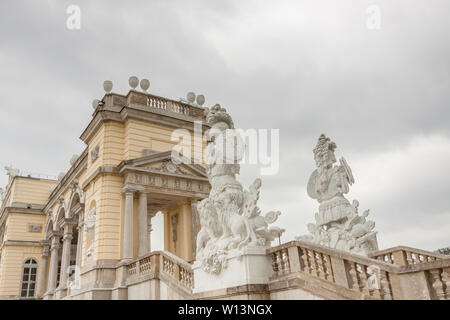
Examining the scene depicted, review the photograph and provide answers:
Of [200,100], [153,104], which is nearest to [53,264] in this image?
[153,104]

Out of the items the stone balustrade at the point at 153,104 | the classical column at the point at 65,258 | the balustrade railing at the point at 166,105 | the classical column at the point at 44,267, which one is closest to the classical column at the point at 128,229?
the stone balustrade at the point at 153,104

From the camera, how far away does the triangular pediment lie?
52.9 ft

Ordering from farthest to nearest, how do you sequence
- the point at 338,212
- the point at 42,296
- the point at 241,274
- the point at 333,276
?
the point at 42,296
the point at 338,212
the point at 241,274
the point at 333,276

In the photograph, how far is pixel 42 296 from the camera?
82.3 ft

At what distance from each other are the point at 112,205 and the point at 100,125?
12.5 feet

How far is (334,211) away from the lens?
866 cm

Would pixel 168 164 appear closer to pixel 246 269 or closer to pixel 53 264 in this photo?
pixel 246 269

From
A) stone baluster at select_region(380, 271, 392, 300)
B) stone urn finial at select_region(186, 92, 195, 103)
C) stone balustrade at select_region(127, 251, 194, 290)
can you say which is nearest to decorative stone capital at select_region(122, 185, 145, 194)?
stone balustrade at select_region(127, 251, 194, 290)

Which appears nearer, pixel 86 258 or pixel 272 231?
pixel 272 231

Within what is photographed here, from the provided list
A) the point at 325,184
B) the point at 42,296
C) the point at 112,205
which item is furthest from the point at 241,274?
the point at 42,296

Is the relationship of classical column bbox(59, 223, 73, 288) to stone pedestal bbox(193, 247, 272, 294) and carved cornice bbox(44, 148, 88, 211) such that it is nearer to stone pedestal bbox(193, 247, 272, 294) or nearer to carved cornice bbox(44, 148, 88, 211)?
carved cornice bbox(44, 148, 88, 211)
